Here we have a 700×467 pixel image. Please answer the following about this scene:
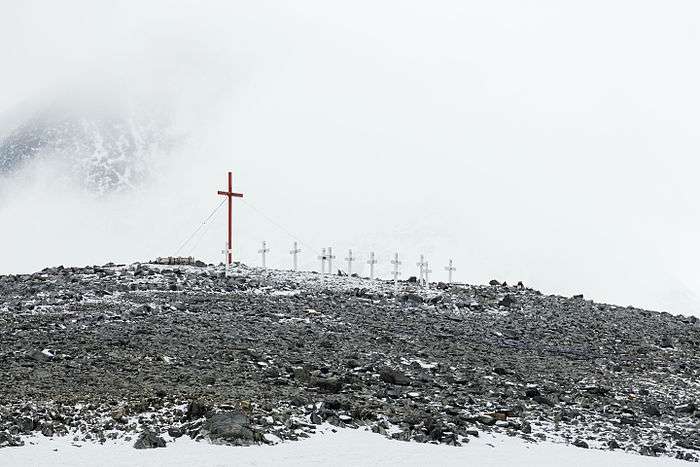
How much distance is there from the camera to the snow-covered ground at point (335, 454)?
460 inches

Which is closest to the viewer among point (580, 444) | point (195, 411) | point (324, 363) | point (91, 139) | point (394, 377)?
point (195, 411)

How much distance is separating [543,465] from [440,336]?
11192 millimetres

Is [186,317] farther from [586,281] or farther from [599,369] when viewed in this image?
[586,281]

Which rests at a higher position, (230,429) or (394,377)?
(394,377)

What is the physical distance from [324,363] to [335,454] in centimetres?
672

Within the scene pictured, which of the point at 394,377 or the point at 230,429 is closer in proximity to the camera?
the point at 230,429

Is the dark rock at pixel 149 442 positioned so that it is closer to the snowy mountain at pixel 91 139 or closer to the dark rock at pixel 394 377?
the dark rock at pixel 394 377

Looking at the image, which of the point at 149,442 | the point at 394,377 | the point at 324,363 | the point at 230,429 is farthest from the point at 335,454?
the point at 324,363

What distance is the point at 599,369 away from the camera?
69.3ft

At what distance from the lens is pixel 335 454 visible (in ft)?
40.9

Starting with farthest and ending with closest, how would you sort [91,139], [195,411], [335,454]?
[91,139], [195,411], [335,454]

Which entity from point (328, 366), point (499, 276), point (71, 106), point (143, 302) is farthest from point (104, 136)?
point (328, 366)

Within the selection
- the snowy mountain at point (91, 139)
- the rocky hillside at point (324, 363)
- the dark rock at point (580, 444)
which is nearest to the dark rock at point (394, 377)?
the rocky hillside at point (324, 363)

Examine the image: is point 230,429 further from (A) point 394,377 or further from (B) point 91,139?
(B) point 91,139
